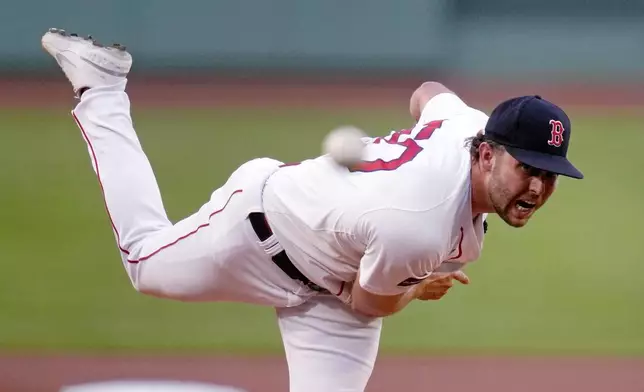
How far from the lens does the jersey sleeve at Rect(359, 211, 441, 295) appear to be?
2.81m

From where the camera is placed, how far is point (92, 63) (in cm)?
376

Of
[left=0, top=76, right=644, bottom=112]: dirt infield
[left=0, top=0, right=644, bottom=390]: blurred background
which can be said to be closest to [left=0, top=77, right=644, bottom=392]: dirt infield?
[left=0, top=0, right=644, bottom=390]: blurred background

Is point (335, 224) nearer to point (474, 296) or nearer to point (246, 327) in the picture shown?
point (246, 327)

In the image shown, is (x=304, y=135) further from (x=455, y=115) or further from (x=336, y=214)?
(x=336, y=214)

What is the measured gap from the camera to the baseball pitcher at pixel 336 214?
9.20 feet

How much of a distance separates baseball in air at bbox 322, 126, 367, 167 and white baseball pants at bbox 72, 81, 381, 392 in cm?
39

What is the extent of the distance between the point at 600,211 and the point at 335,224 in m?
4.40

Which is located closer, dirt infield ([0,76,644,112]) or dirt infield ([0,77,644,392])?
dirt infield ([0,77,644,392])

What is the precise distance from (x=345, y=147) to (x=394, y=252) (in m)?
0.37

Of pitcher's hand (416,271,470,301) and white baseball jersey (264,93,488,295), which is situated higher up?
white baseball jersey (264,93,488,295)

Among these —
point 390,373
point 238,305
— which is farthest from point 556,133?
point 238,305

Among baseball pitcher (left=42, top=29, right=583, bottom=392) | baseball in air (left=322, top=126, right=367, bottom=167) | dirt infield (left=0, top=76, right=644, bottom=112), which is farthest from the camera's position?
dirt infield (left=0, top=76, right=644, bottom=112)

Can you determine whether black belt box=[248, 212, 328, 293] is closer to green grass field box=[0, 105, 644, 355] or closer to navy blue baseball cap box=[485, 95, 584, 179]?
navy blue baseball cap box=[485, 95, 584, 179]

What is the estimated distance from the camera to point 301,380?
10.9 ft
